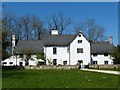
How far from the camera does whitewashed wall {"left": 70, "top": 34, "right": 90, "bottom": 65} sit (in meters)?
72.8

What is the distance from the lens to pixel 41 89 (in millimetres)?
15609

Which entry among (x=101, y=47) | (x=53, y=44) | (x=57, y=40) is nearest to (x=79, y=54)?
(x=57, y=40)

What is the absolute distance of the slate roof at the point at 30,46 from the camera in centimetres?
7662

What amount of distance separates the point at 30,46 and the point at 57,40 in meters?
7.62

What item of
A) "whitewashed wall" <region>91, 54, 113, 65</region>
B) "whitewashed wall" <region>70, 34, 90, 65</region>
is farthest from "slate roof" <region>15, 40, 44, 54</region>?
"whitewashed wall" <region>91, 54, 113, 65</region>

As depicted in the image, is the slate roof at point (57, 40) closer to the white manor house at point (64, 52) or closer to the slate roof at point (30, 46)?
the white manor house at point (64, 52)

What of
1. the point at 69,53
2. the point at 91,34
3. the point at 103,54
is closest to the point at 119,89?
the point at 69,53

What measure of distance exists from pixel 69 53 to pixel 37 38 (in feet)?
52.9

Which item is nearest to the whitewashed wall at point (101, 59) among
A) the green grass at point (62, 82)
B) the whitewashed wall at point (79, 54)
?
the whitewashed wall at point (79, 54)

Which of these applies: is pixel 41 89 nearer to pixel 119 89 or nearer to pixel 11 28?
pixel 119 89

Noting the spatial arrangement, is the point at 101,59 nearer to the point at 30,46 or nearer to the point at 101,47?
the point at 101,47

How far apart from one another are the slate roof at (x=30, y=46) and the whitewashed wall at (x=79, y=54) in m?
7.76

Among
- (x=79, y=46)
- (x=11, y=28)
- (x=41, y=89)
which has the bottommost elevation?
(x=41, y=89)

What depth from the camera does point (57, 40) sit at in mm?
74938
